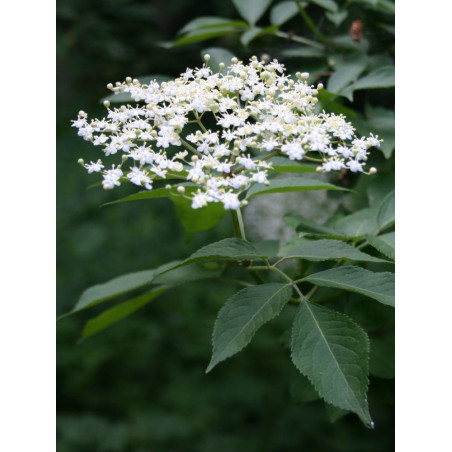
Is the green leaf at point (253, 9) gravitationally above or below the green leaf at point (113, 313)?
above

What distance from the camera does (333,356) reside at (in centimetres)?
84

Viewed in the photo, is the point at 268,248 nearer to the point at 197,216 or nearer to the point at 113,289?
the point at 197,216

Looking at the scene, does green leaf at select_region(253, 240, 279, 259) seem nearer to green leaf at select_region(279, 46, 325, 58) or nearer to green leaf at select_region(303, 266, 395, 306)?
green leaf at select_region(303, 266, 395, 306)

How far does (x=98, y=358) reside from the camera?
2695mm

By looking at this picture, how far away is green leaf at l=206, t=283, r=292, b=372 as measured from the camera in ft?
2.70

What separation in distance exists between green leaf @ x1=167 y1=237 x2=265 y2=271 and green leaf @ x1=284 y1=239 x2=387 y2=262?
0.25 ft

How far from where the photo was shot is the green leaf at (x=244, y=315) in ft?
2.70

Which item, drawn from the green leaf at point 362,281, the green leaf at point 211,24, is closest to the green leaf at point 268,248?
the green leaf at point 362,281

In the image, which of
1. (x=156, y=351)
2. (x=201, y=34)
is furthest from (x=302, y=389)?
(x=156, y=351)

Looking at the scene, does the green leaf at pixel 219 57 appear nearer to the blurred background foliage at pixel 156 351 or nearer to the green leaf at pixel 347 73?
the green leaf at pixel 347 73

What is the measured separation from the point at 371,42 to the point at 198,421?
1.75m

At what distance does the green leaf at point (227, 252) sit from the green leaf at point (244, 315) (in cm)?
6

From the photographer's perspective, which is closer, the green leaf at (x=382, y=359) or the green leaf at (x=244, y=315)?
the green leaf at (x=244, y=315)

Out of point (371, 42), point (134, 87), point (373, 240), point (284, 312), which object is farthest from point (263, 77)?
point (284, 312)
